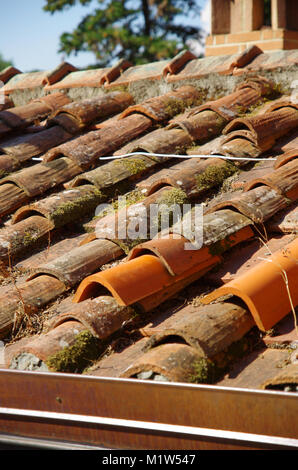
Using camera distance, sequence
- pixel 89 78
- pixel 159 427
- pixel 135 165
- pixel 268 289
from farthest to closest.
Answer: pixel 89 78, pixel 135 165, pixel 268 289, pixel 159 427

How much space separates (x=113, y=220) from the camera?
2.97m

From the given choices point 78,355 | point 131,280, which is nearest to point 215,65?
point 131,280

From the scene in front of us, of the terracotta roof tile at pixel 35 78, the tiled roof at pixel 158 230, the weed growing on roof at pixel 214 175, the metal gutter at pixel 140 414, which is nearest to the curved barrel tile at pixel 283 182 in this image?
the tiled roof at pixel 158 230

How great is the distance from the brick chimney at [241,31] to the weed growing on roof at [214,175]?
15.6 feet

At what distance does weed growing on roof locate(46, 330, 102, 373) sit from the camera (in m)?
2.10

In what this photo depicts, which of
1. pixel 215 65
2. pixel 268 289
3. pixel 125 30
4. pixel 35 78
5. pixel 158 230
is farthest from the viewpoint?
pixel 125 30

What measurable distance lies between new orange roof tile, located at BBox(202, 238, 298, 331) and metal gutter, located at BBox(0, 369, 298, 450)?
1.45 feet

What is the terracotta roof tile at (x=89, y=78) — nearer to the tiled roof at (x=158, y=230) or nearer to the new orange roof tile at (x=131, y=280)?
the tiled roof at (x=158, y=230)

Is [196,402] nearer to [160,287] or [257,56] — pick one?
[160,287]

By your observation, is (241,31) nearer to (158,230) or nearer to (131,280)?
(158,230)

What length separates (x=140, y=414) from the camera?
1.85 meters

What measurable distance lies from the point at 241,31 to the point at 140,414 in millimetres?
6989

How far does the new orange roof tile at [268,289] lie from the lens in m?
2.08

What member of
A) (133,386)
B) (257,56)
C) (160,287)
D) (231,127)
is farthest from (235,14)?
(133,386)
